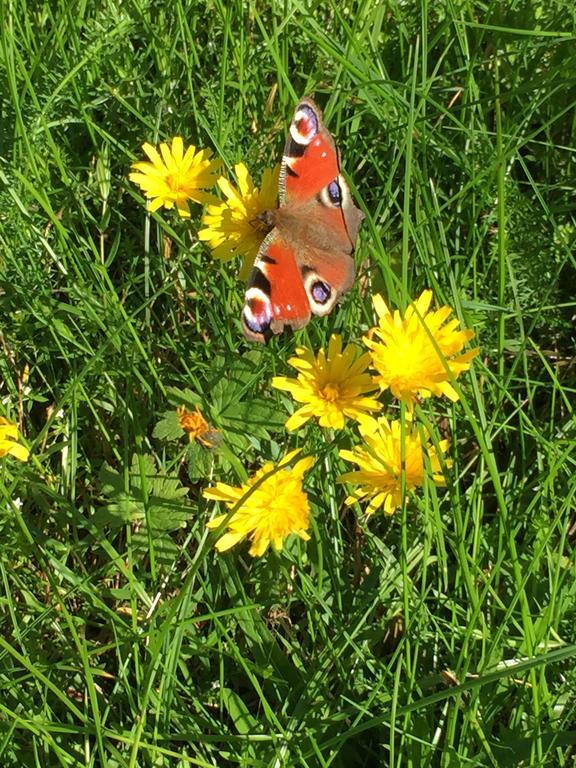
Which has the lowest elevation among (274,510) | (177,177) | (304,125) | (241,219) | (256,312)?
Answer: (274,510)

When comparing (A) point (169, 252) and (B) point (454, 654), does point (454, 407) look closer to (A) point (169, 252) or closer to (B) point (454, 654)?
(B) point (454, 654)

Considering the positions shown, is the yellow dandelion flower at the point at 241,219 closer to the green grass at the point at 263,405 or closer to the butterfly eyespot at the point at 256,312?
the green grass at the point at 263,405

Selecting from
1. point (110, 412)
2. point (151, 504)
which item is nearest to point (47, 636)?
point (151, 504)

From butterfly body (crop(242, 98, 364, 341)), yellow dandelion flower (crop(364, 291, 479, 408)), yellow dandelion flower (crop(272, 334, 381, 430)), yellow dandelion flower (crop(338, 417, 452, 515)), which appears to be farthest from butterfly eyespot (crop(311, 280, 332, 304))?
yellow dandelion flower (crop(338, 417, 452, 515))

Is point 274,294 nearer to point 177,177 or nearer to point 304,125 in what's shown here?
point 304,125

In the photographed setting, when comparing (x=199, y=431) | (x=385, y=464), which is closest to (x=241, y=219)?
(x=199, y=431)

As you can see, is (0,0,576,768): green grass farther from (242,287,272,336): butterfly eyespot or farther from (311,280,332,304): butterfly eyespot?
(242,287,272,336): butterfly eyespot
